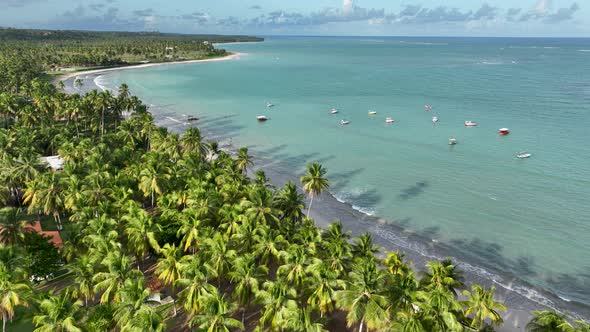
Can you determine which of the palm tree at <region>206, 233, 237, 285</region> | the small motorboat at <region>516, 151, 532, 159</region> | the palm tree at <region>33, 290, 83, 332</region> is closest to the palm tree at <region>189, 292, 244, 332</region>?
the palm tree at <region>206, 233, 237, 285</region>

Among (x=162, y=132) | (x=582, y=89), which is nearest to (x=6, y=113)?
(x=162, y=132)

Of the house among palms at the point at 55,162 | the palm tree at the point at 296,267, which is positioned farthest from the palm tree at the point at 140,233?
the house among palms at the point at 55,162

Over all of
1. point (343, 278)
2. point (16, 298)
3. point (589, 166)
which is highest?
point (16, 298)

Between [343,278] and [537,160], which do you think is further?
[537,160]

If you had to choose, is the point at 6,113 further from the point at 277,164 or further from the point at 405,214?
the point at 405,214

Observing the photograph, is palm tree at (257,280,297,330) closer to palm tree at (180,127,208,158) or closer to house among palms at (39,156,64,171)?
palm tree at (180,127,208,158)

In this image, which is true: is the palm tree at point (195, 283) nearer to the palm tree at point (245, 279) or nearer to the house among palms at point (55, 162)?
the palm tree at point (245, 279)
